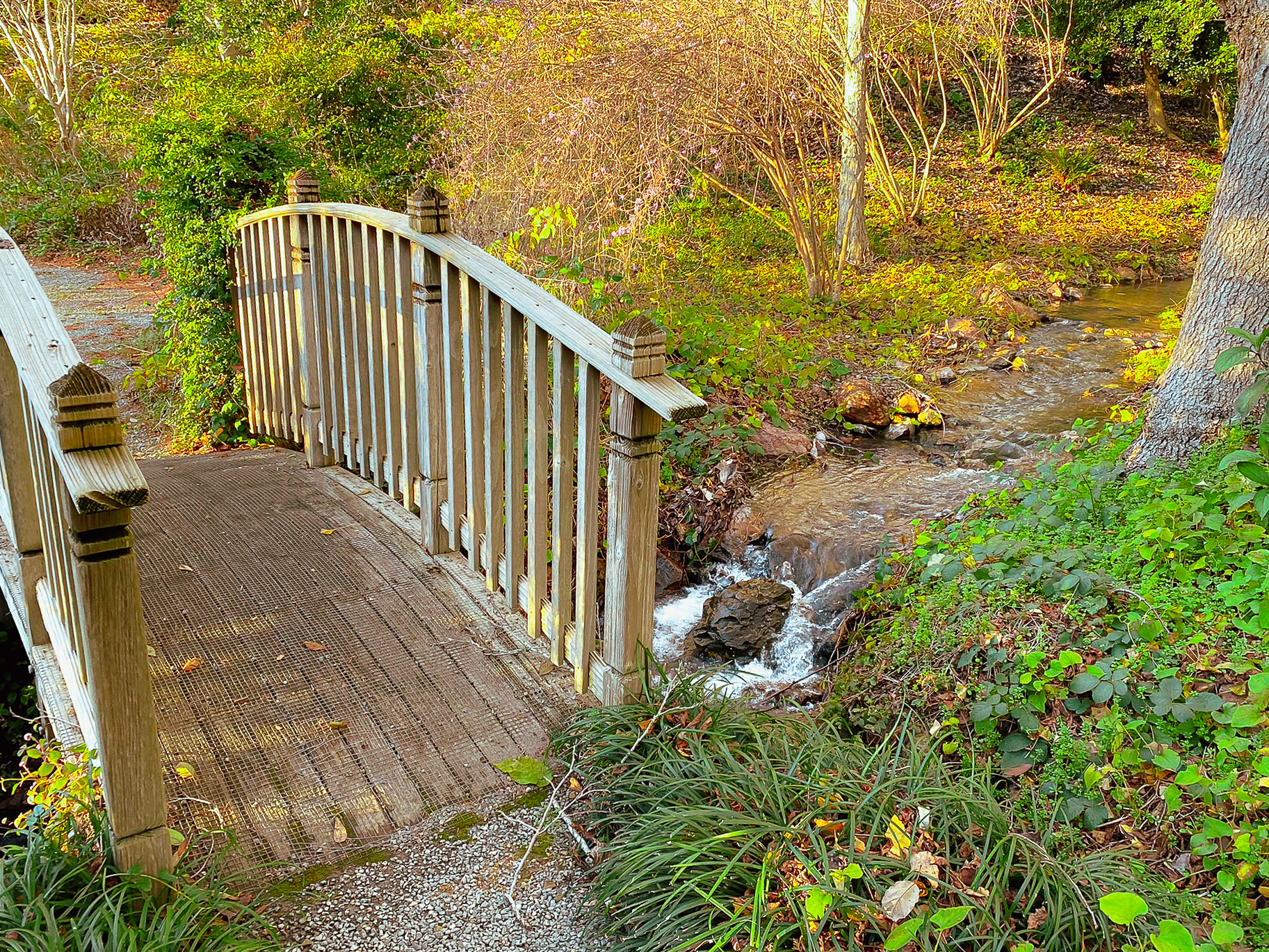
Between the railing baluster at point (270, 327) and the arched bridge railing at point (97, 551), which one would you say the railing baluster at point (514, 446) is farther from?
the railing baluster at point (270, 327)

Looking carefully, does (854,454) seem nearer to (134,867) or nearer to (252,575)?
(252,575)

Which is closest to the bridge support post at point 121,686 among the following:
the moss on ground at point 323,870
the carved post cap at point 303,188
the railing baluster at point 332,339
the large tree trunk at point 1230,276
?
the moss on ground at point 323,870

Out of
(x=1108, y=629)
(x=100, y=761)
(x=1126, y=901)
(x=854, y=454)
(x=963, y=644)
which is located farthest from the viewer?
(x=854, y=454)

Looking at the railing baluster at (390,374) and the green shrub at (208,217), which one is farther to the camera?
the green shrub at (208,217)

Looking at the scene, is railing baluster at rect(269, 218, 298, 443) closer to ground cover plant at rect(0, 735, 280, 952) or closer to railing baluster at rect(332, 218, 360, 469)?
railing baluster at rect(332, 218, 360, 469)

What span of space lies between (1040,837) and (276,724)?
2333mm


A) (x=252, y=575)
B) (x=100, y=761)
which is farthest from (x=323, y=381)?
(x=100, y=761)

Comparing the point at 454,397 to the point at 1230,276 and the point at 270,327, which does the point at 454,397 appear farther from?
the point at 1230,276

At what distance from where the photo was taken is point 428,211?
12.9 feet

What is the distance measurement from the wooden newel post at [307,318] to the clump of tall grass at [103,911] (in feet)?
9.50

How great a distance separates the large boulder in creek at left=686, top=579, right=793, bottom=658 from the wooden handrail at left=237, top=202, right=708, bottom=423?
2.45m

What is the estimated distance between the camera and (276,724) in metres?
3.30

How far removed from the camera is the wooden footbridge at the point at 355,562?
8.09 feet

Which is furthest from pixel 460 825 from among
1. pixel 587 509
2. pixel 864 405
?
pixel 864 405
